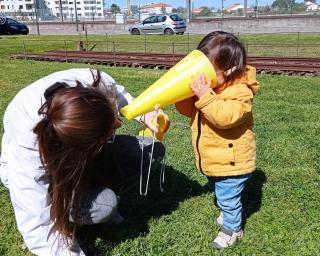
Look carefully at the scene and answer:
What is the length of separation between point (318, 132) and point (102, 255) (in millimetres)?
3000

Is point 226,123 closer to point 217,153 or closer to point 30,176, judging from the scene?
point 217,153

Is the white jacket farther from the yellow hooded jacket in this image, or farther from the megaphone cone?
the yellow hooded jacket

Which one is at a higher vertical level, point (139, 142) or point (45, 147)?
point (45, 147)

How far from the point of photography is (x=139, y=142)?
3.11m

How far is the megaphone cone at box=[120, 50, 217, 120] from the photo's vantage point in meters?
2.44

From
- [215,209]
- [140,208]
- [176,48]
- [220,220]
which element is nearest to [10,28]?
[176,48]

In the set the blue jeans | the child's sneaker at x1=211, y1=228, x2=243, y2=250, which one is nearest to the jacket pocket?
the blue jeans

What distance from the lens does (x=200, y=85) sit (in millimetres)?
2434

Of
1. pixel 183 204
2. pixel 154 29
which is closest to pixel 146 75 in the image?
pixel 183 204

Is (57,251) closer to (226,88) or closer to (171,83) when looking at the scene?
(171,83)

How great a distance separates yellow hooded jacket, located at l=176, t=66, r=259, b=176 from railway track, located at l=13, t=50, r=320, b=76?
709cm

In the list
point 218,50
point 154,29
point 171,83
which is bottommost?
point 154,29

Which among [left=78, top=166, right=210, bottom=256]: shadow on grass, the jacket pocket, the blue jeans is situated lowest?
[left=78, top=166, right=210, bottom=256]: shadow on grass

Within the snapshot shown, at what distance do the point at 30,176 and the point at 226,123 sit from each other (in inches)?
40.7
